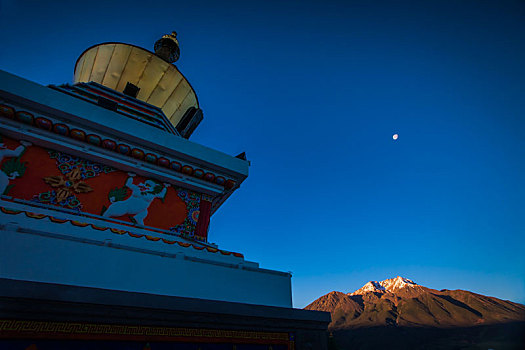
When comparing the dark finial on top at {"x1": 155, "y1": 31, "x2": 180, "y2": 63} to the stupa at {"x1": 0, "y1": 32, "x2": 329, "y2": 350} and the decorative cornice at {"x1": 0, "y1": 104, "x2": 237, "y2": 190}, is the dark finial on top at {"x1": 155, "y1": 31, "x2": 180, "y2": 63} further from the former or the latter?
the decorative cornice at {"x1": 0, "y1": 104, "x2": 237, "y2": 190}

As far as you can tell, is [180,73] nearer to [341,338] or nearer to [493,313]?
[341,338]

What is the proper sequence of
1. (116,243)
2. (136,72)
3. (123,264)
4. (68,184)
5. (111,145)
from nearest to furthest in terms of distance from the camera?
(123,264) < (116,243) < (68,184) < (111,145) < (136,72)

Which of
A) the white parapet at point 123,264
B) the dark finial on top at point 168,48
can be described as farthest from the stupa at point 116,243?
A: the dark finial on top at point 168,48

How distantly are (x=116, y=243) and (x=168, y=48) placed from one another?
6.83 metres

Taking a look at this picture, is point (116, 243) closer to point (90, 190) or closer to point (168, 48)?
point (90, 190)

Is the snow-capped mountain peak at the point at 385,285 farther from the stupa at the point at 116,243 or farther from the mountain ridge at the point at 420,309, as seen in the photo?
the stupa at the point at 116,243

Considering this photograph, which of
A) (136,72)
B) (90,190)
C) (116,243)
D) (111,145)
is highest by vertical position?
(136,72)

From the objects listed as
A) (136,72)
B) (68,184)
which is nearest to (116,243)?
(68,184)

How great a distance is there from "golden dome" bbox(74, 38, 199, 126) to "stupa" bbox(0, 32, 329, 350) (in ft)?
5.62

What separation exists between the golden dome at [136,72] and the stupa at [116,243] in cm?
171

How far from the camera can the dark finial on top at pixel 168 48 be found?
8.16 meters

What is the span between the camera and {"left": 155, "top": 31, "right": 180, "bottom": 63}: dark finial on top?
8156mm

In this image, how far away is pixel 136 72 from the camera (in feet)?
22.8

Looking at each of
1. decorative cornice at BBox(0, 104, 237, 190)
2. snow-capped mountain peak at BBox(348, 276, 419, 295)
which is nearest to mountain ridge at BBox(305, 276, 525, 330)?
snow-capped mountain peak at BBox(348, 276, 419, 295)
